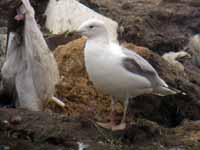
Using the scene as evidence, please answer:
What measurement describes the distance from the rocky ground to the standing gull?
340 mm

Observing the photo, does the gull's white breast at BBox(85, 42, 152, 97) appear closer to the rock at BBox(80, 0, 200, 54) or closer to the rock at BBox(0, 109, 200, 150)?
the rock at BBox(0, 109, 200, 150)

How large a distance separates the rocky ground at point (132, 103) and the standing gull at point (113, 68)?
0.34m

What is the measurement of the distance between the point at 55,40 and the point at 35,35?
8.06 ft

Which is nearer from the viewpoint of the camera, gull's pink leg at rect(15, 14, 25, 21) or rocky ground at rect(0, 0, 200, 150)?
rocky ground at rect(0, 0, 200, 150)

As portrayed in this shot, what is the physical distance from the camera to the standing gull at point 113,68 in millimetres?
8016

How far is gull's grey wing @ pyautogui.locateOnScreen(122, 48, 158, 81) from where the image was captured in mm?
8141

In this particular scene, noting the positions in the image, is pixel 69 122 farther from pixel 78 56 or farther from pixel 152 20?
pixel 152 20

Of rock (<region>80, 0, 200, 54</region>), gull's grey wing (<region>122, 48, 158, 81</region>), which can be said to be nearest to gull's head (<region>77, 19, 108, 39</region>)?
gull's grey wing (<region>122, 48, 158, 81</region>)

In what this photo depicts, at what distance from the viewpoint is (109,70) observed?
7996mm

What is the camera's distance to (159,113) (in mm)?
9664

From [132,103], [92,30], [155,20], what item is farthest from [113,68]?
[155,20]

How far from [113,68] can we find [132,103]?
5.45 ft

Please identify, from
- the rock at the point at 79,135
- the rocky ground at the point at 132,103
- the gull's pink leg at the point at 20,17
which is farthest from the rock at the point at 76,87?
the rock at the point at 79,135

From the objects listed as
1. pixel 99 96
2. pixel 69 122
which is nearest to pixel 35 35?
pixel 99 96
